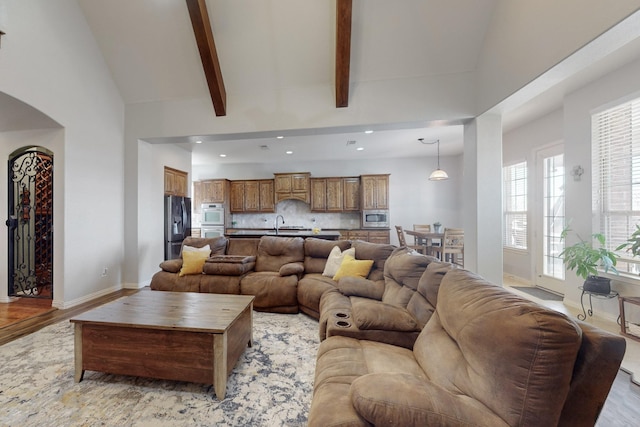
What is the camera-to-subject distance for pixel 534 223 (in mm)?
4605

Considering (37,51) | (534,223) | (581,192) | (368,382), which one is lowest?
(368,382)

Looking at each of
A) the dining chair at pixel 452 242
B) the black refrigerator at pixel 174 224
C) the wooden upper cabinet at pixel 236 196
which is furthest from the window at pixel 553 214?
the wooden upper cabinet at pixel 236 196

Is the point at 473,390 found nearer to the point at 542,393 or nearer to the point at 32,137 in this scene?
the point at 542,393

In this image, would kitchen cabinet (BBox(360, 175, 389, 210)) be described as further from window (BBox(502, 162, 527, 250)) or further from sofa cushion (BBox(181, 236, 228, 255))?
sofa cushion (BBox(181, 236, 228, 255))

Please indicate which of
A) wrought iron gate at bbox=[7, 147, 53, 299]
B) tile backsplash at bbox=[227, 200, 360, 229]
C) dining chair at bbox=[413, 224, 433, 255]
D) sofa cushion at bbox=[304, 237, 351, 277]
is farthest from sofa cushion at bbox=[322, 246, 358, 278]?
tile backsplash at bbox=[227, 200, 360, 229]

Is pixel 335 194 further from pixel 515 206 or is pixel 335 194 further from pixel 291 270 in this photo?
pixel 291 270

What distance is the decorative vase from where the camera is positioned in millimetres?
2966

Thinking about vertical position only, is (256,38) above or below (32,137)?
above

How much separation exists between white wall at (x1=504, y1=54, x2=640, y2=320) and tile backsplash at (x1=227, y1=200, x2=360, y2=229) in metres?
4.68

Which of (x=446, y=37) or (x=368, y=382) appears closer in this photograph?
(x=368, y=382)

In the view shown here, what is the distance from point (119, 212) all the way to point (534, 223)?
288 inches

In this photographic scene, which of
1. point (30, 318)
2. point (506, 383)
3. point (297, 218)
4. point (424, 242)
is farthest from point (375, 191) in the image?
point (30, 318)

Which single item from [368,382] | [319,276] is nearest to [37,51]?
[319,276]

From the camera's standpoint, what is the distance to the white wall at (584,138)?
9.59 feet
